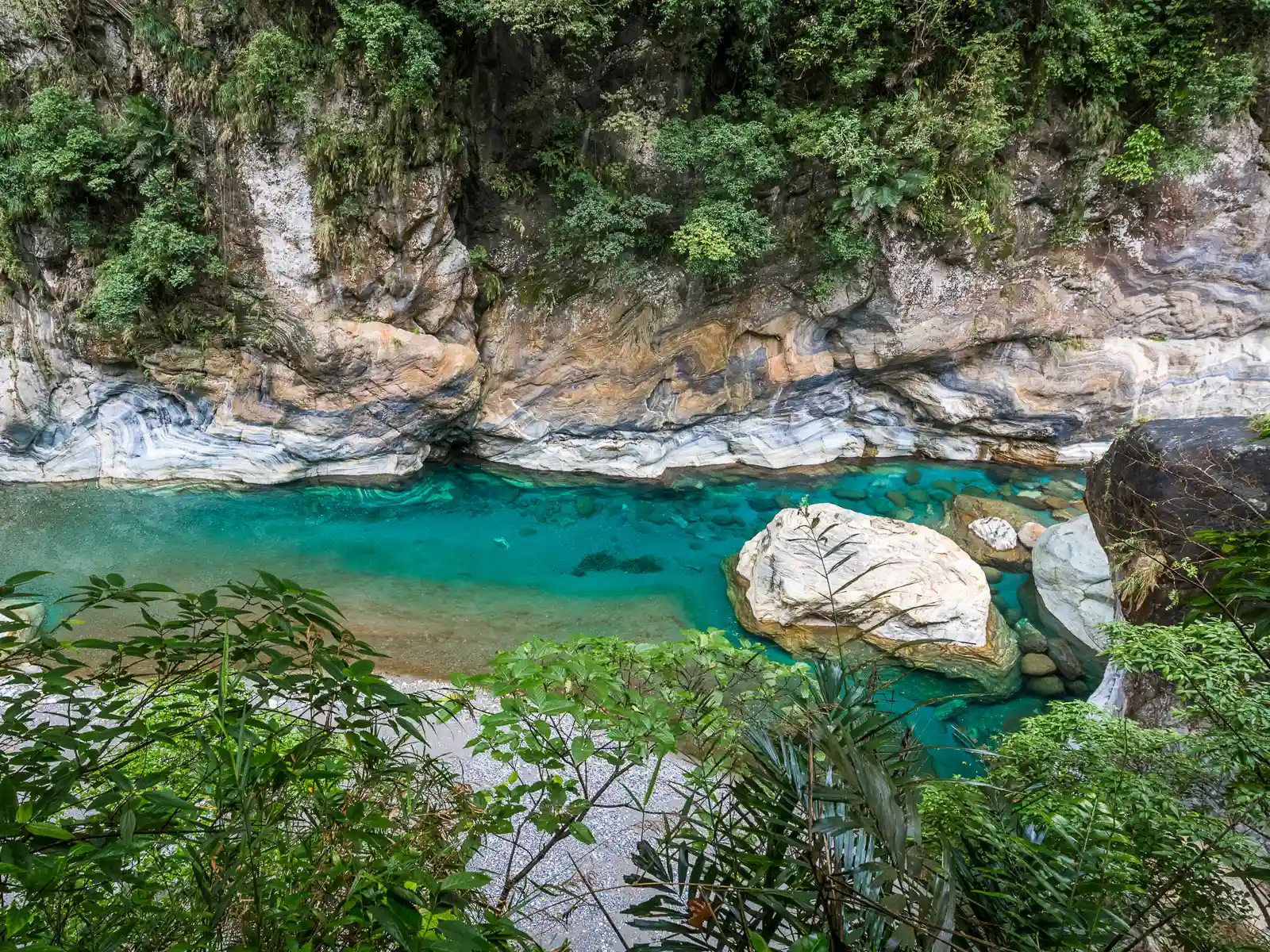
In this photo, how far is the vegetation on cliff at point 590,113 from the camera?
24.3ft

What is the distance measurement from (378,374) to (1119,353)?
40.1 feet

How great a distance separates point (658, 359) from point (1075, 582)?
22.3 ft

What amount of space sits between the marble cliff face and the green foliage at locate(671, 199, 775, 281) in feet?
4.79

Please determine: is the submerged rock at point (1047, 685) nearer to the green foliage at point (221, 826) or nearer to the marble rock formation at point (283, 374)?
the green foliage at point (221, 826)

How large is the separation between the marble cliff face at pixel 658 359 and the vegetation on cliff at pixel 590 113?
55cm

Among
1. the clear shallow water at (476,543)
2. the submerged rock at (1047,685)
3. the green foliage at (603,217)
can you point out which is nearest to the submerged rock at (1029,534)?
the clear shallow water at (476,543)

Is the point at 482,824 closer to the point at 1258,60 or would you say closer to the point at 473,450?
the point at 473,450

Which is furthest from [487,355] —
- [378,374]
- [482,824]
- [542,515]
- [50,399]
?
[482,824]

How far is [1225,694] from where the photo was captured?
2293mm

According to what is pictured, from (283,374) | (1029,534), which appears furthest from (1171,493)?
(283,374)

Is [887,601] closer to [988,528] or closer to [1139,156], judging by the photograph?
[988,528]

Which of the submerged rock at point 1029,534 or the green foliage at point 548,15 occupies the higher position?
the green foliage at point 548,15

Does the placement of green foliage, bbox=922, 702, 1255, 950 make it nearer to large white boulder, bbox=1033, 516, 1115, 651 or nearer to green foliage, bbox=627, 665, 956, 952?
green foliage, bbox=627, 665, 956, 952

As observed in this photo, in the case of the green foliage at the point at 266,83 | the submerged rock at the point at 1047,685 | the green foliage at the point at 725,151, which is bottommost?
the submerged rock at the point at 1047,685
